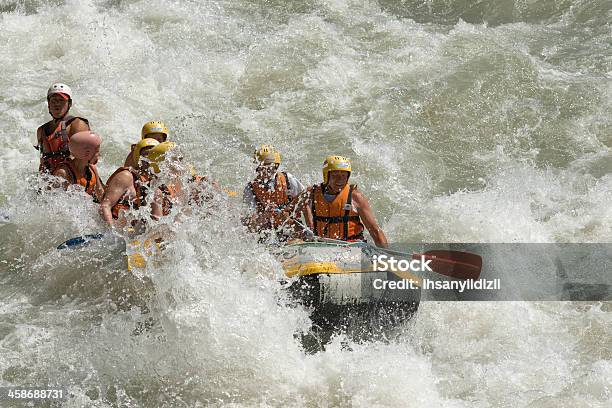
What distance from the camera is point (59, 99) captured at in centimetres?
786

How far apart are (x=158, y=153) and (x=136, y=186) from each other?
0.34m

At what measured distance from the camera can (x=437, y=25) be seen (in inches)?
494

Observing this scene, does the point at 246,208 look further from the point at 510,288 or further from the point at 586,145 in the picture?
the point at 586,145

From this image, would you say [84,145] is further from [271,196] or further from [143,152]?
[271,196]

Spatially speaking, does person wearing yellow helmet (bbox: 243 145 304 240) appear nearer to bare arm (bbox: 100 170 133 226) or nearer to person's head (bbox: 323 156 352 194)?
person's head (bbox: 323 156 352 194)

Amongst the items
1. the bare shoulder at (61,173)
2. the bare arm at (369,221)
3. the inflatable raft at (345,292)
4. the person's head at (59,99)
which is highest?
the person's head at (59,99)

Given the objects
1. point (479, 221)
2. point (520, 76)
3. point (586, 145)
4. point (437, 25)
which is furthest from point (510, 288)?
point (437, 25)

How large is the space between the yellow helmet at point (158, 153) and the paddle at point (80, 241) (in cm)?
72

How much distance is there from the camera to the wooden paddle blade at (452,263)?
22.3 feet

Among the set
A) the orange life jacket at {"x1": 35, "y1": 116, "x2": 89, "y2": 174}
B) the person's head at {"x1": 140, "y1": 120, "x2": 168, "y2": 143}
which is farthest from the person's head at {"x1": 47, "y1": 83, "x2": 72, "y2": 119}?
the person's head at {"x1": 140, "y1": 120, "x2": 168, "y2": 143}

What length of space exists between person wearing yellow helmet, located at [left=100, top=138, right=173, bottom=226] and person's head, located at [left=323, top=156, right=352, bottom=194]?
1297 mm

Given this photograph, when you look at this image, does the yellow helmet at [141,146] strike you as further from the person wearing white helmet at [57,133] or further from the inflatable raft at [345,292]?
the inflatable raft at [345,292]

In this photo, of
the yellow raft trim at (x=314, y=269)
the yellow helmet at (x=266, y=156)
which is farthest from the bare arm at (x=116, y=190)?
the yellow raft trim at (x=314, y=269)

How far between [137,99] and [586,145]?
18.4ft
